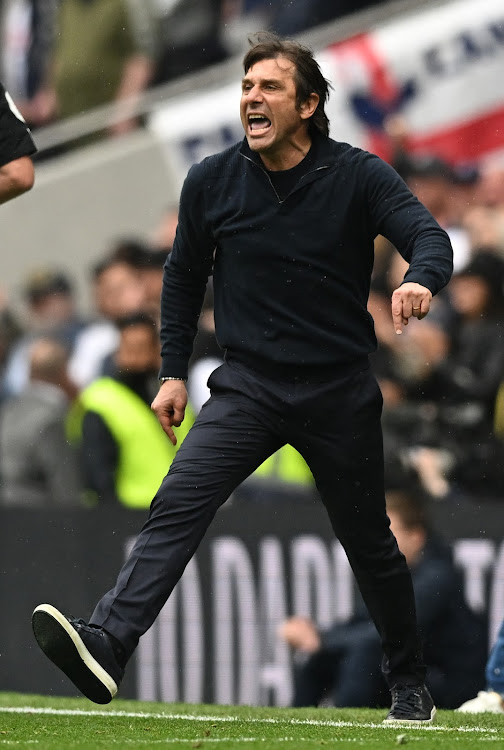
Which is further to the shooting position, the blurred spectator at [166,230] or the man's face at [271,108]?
the blurred spectator at [166,230]

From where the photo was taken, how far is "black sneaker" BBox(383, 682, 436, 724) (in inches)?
233

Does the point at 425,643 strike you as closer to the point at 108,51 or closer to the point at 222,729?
the point at 222,729

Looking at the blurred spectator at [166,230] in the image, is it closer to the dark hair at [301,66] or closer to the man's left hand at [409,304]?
the dark hair at [301,66]

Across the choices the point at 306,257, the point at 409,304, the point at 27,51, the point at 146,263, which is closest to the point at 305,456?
the point at 306,257

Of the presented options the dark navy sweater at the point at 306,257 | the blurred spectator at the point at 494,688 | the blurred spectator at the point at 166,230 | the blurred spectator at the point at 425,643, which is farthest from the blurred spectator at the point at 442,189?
the dark navy sweater at the point at 306,257

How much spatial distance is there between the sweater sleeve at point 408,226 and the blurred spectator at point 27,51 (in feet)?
24.6

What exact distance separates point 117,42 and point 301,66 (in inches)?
261

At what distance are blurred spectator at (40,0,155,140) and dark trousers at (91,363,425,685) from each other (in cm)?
661

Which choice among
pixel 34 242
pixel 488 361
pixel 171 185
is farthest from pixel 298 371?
pixel 34 242

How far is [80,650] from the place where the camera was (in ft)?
16.9

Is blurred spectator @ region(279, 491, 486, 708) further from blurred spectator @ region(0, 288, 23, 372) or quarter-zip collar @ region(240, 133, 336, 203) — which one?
blurred spectator @ region(0, 288, 23, 372)

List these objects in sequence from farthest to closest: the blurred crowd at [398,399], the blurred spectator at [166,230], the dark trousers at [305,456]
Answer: the blurred spectator at [166,230], the blurred crowd at [398,399], the dark trousers at [305,456]

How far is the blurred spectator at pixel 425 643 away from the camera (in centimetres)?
752

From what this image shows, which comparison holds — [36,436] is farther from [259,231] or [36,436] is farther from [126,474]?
[259,231]
